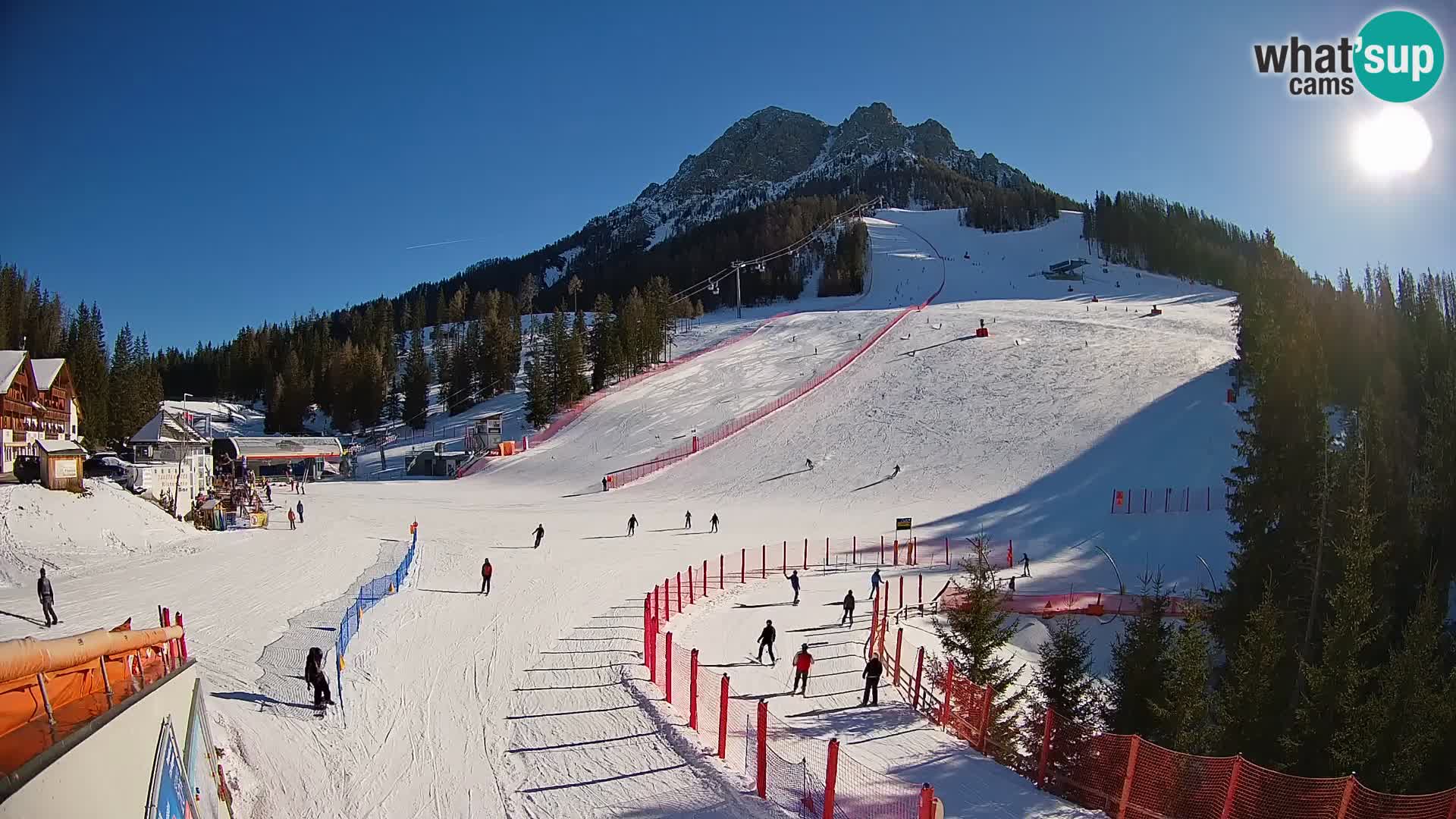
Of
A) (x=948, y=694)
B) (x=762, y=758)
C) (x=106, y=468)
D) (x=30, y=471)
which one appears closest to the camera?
(x=762, y=758)

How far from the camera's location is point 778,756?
35.4ft

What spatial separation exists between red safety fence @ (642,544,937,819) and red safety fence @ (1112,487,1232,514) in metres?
26.8

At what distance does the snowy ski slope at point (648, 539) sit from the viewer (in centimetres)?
1109

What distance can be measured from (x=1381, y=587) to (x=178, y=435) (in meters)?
62.2

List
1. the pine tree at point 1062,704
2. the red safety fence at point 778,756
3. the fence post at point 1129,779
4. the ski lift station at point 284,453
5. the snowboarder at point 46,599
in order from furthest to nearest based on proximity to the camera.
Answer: the ski lift station at point 284,453
the snowboarder at point 46,599
the pine tree at point 1062,704
the red safety fence at point 778,756
the fence post at point 1129,779

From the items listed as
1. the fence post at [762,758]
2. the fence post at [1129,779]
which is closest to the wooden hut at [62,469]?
the fence post at [762,758]

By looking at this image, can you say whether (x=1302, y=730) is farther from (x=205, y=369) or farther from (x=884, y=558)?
(x=205, y=369)

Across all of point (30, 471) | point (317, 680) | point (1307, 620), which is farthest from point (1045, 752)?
point (30, 471)

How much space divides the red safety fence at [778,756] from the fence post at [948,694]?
Result: 264cm

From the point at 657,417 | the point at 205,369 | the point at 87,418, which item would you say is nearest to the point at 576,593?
the point at 657,417

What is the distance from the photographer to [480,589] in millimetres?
23672

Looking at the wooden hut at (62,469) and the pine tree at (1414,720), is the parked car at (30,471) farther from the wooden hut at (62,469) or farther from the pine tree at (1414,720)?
the pine tree at (1414,720)

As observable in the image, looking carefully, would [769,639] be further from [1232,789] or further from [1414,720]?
[1414,720]

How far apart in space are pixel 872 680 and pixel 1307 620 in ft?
34.4
